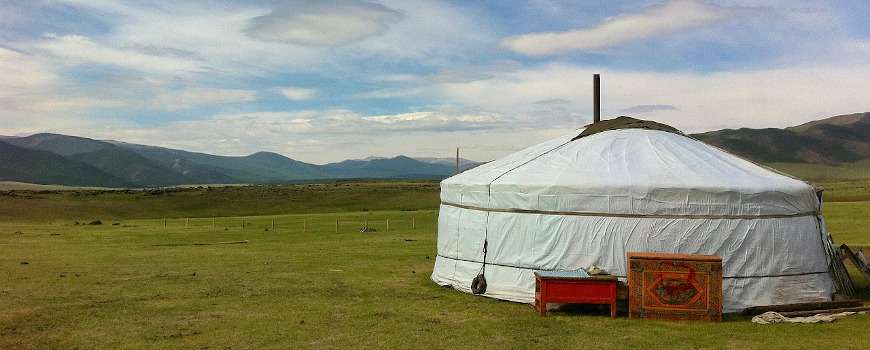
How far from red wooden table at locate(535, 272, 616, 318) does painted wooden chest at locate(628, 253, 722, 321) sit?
335 millimetres

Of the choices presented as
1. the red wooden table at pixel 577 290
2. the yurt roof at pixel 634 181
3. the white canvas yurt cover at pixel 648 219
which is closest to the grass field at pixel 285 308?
the red wooden table at pixel 577 290

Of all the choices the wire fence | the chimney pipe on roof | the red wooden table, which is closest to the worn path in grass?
the red wooden table

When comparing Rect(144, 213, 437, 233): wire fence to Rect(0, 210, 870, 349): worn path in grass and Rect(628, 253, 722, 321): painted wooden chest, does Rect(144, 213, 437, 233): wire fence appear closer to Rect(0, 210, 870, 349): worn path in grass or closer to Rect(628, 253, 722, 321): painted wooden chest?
Rect(0, 210, 870, 349): worn path in grass

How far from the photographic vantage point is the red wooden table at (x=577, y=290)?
1137 cm

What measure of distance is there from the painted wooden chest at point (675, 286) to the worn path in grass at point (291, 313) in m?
0.35

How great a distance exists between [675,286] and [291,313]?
661 cm

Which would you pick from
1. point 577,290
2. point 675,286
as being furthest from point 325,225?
point 675,286

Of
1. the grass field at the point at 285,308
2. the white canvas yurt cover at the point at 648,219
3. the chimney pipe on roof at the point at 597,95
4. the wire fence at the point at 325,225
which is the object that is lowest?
the wire fence at the point at 325,225

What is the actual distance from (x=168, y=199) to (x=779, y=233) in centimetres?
5907

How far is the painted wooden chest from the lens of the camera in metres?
11.0

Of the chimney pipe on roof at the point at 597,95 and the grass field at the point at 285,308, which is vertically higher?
the chimney pipe on roof at the point at 597,95

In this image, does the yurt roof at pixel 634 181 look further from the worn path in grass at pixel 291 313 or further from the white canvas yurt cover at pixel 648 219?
the worn path in grass at pixel 291 313

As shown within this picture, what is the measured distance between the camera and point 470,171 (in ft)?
49.4

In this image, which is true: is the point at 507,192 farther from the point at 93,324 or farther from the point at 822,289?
the point at 93,324
